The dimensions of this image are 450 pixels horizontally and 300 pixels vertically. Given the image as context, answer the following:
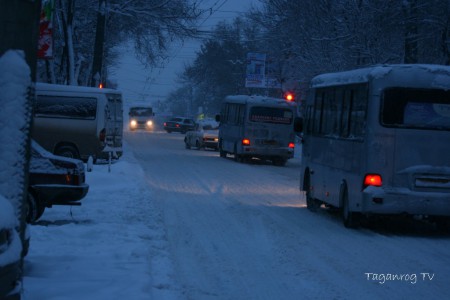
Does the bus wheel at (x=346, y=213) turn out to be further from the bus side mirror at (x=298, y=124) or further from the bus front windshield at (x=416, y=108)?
the bus side mirror at (x=298, y=124)

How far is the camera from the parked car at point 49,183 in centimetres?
1308

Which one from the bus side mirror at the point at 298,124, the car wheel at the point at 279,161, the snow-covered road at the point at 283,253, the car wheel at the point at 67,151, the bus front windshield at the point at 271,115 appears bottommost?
the snow-covered road at the point at 283,253

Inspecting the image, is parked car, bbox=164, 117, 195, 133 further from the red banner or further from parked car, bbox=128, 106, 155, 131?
the red banner

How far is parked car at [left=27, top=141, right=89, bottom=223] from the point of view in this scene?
1308 centimetres

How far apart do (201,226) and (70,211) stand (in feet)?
8.12

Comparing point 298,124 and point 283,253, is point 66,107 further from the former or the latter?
point 283,253

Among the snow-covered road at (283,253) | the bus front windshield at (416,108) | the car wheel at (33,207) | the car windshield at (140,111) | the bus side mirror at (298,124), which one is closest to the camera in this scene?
the snow-covered road at (283,253)

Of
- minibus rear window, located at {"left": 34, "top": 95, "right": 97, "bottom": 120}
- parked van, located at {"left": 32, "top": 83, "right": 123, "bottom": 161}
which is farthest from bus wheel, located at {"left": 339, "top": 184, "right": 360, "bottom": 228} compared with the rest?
minibus rear window, located at {"left": 34, "top": 95, "right": 97, "bottom": 120}

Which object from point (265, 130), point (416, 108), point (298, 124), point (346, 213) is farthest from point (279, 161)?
point (416, 108)

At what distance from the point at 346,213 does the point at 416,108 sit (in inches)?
93.2

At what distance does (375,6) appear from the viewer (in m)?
31.0

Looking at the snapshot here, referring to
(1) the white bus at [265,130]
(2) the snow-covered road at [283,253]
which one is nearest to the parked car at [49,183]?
(2) the snow-covered road at [283,253]

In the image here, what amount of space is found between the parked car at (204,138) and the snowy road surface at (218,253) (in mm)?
25964

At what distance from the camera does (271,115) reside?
34.8 meters
